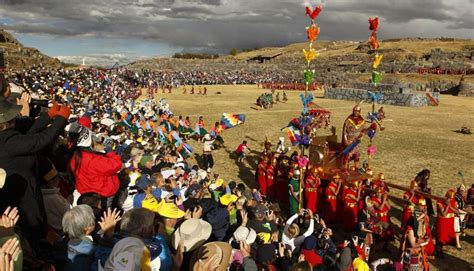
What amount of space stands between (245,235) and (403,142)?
16399mm

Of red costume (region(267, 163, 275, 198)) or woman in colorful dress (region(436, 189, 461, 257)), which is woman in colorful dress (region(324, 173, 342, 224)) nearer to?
red costume (region(267, 163, 275, 198))

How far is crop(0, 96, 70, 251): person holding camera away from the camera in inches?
150

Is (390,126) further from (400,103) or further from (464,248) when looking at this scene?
(464,248)

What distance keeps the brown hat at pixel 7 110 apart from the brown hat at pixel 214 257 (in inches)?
90.8

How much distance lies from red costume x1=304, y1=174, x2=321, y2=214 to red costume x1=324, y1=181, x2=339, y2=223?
0.36 meters

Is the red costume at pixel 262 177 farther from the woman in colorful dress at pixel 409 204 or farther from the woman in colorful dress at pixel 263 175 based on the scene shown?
the woman in colorful dress at pixel 409 204

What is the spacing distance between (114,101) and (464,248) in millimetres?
20878

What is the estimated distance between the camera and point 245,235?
15.3ft

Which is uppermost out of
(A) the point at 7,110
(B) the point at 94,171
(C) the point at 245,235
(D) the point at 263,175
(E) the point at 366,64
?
(E) the point at 366,64

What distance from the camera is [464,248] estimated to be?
315 inches

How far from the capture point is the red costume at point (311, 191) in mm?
9406

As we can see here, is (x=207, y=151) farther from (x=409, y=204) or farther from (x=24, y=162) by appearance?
(x=24, y=162)

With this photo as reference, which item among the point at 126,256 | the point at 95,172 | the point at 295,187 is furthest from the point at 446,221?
the point at 126,256

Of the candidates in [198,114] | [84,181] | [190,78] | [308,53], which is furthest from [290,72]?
[84,181]
